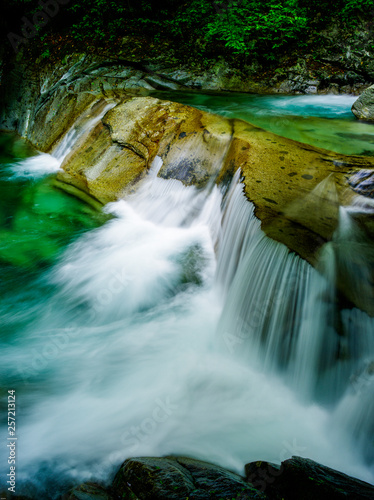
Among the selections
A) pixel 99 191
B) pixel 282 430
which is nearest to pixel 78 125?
pixel 99 191

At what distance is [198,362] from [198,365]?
1.6 inches

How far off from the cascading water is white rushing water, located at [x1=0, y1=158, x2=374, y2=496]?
0.04 ft

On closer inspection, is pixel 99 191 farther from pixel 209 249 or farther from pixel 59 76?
pixel 59 76

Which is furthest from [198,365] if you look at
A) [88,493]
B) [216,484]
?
[88,493]

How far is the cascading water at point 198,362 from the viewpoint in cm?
264

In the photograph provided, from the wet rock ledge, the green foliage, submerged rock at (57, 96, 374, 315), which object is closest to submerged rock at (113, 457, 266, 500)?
the wet rock ledge

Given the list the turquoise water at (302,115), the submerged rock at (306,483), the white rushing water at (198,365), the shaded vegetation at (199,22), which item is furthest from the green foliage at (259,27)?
the submerged rock at (306,483)

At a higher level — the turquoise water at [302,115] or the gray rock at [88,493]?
the turquoise water at [302,115]

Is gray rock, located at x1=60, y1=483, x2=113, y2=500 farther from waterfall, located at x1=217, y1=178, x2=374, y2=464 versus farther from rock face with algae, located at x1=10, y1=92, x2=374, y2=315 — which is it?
rock face with algae, located at x1=10, y1=92, x2=374, y2=315

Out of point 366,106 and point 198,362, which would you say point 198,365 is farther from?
point 366,106

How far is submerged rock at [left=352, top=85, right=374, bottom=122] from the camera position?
20.2 feet

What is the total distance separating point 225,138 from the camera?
5.25 meters

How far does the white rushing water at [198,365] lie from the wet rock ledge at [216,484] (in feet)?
1.20

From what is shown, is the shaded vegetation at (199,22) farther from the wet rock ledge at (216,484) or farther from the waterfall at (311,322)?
the wet rock ledge at (216,484)
